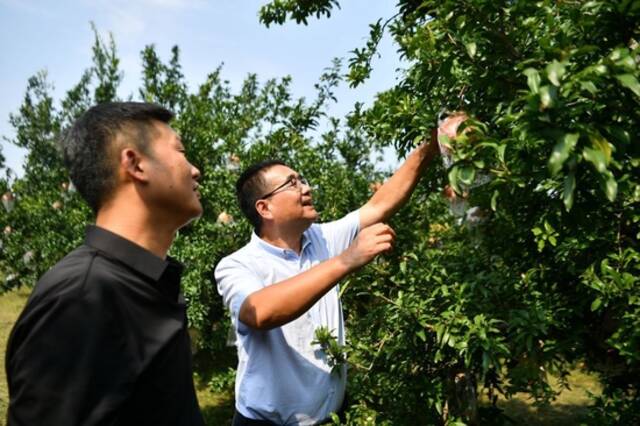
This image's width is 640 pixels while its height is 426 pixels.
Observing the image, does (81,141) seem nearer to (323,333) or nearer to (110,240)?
(110,240)

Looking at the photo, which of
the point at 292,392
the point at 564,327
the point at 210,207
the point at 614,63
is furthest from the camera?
the point at 210,207

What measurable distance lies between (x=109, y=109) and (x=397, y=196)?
1.69m

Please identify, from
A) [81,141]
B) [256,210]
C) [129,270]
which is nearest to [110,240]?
[129,270]

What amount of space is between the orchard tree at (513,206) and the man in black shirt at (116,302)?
2.76ft

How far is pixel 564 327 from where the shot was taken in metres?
2.79

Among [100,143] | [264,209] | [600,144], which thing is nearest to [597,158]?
[600,144]

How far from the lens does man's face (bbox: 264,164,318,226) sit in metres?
2.95

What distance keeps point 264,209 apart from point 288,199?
16 cm

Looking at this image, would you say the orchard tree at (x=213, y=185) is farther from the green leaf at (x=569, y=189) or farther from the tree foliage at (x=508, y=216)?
the green leaf at (x=569, y=189)

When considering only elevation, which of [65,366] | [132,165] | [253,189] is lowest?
[65,366]

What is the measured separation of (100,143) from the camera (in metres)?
1.63

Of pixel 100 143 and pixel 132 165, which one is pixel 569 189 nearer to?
pixel 132 165

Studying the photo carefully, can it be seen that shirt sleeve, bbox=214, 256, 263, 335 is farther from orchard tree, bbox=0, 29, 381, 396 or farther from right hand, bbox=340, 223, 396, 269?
orchard tree, bbox=0, 29, 381, 396

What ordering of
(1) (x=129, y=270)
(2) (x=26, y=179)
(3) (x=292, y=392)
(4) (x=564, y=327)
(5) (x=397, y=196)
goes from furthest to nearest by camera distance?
1. (2) (x=26, y=179)
2. (5) (x=397, y=196)
3. (4) (x=564, y=327)
4. (3) (x=292, y=392)
5. (1) (x=129, y=270)
